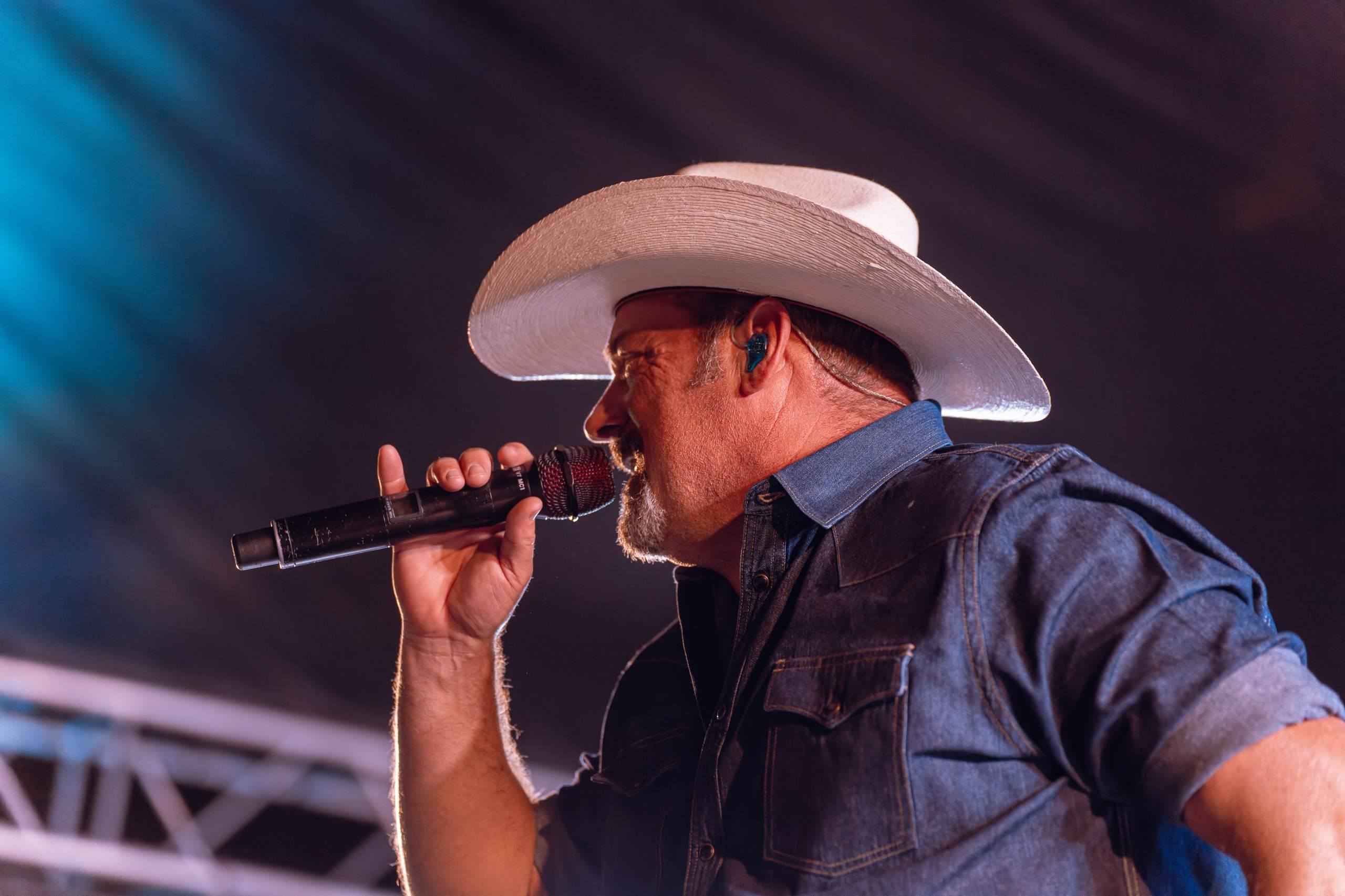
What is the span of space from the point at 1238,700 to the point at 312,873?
114 inches

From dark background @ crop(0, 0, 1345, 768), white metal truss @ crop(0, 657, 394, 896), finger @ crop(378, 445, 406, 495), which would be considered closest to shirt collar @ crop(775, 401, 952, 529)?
finger @ crop(378, 445, 406, 495)

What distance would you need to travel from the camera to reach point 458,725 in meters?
1.65

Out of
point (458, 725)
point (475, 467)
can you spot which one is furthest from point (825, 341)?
point (458, 725)

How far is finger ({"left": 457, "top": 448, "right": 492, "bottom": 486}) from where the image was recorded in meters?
1.50

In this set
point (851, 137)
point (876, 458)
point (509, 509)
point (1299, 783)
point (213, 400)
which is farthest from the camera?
point (213, 400)

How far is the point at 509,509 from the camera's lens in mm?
1539

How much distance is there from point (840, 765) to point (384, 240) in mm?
2350

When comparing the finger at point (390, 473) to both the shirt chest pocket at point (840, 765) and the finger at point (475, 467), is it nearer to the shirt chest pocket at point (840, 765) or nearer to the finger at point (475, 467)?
the finger at point (475, 467)

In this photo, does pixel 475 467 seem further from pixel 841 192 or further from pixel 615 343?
pixel 841 192

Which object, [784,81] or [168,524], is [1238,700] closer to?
[784,81]

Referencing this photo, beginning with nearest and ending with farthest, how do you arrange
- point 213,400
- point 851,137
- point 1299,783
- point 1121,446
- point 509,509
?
point 1299,783, point 509,509, point 1121,446, point 851,137, point 213,400

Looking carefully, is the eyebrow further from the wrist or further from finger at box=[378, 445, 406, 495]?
the wrist

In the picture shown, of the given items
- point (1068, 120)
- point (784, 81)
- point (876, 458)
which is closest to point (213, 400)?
point (784, 81)

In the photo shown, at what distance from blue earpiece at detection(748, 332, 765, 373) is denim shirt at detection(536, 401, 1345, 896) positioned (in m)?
0.33
